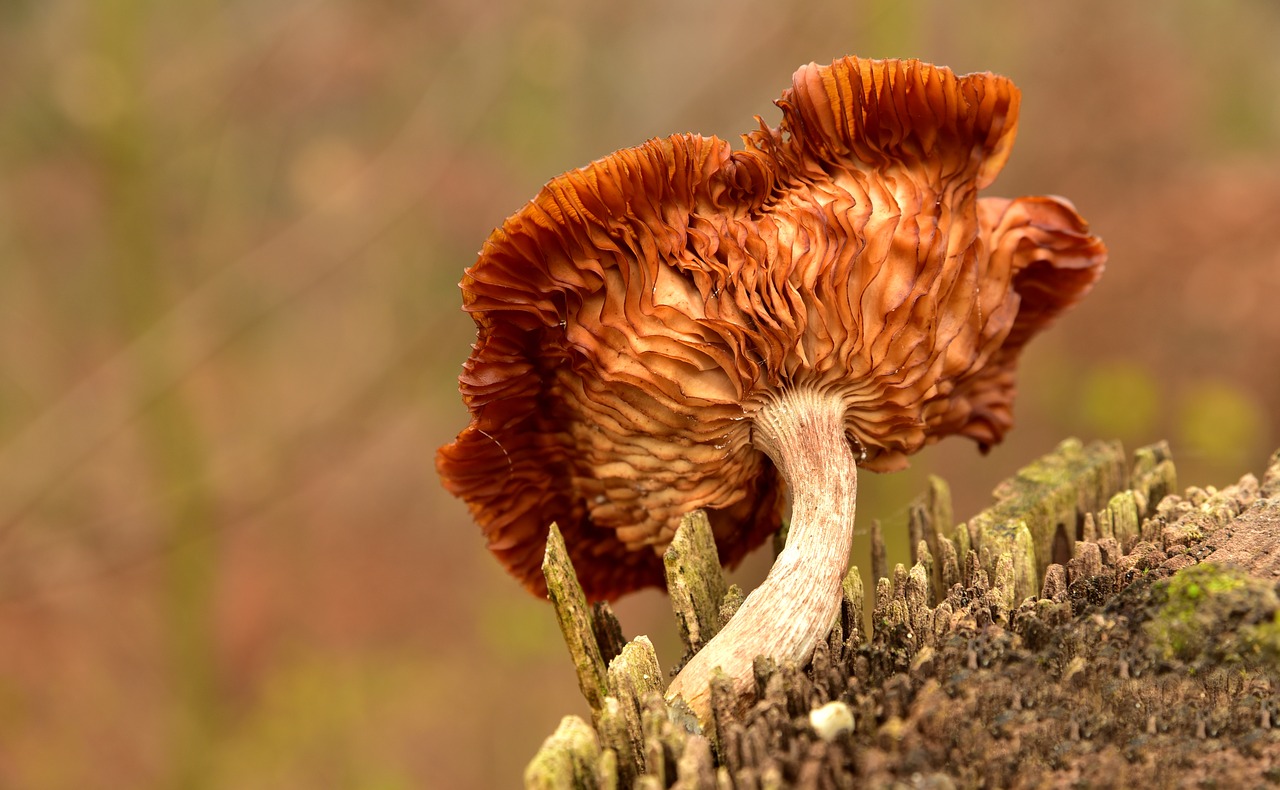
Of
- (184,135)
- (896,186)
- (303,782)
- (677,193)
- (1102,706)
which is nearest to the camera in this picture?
(1102,706)

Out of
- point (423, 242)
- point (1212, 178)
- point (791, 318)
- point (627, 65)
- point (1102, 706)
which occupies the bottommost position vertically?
point (1102, 706)

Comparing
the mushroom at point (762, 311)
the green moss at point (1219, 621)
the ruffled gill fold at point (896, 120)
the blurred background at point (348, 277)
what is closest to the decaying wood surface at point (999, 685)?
the green moss at point (1219, 621)

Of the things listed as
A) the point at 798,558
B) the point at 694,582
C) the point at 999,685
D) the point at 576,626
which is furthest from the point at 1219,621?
the point at 576,626

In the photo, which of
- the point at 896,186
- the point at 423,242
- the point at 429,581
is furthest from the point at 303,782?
the point at 896,186

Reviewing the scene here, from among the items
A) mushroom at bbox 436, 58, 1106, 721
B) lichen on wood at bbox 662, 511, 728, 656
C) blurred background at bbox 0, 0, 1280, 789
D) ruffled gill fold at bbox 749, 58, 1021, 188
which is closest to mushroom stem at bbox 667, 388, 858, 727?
mushroom at bbox 436, 58, 1106, 721

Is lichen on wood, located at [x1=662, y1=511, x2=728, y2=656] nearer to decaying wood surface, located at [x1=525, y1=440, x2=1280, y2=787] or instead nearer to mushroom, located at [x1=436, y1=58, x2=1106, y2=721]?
decaying wood surface, located at [x1=525, y1=440, x2=1280, y2=787]

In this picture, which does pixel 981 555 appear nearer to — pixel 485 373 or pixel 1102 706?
pixel 1102 706
